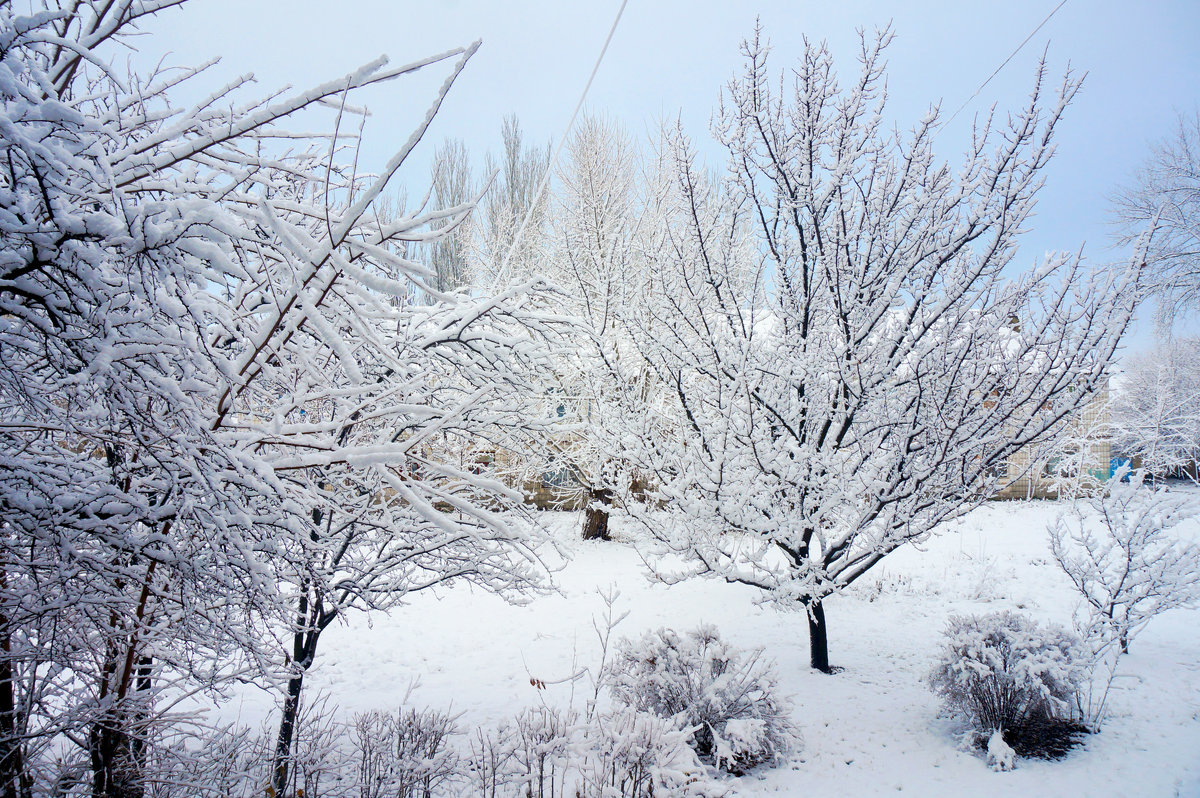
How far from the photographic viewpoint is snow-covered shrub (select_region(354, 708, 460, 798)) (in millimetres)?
3002

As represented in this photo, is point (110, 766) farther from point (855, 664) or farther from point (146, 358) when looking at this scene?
point (855, 664)

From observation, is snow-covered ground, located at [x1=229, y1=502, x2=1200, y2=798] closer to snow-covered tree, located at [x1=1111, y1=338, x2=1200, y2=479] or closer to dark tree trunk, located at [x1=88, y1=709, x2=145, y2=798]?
dark tree trunk, located at [x1=88, y1=709, x2=145, y2=798]

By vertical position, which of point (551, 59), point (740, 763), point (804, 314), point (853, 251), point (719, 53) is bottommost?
point (740, 763)

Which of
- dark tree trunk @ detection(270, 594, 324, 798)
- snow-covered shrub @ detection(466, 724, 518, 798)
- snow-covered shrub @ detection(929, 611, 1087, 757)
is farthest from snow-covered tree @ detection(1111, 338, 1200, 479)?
dark tree trunk @ detection(270, 594, 324, 798)

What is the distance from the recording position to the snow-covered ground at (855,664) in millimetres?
3633

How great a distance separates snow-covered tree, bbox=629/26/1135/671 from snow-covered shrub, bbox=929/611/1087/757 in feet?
3.17

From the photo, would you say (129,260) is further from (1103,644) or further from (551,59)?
(1103,644)

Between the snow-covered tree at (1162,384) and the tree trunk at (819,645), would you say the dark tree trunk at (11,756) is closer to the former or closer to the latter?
the tree trunk at (819,645)

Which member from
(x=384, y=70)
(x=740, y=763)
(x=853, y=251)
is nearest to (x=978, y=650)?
(x=740, y=763)

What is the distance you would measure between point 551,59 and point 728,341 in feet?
Answer: 10.7

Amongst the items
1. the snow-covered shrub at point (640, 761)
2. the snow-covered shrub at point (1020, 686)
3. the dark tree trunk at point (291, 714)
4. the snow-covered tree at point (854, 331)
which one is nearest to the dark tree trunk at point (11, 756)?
the dark tree trunk at point (291, 714)

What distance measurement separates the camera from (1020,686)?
12.9 feet

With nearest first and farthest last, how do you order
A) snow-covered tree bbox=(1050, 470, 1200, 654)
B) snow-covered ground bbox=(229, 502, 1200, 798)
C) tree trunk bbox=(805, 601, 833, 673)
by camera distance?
snow-covered ground bbox=(229, 502, 1200, 798)
snow-covered tree bbox=(1050, 470, 1200, 654)
tree trunk bbox=(805, 601, 833, 673)

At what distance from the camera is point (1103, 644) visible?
4.61 meters
